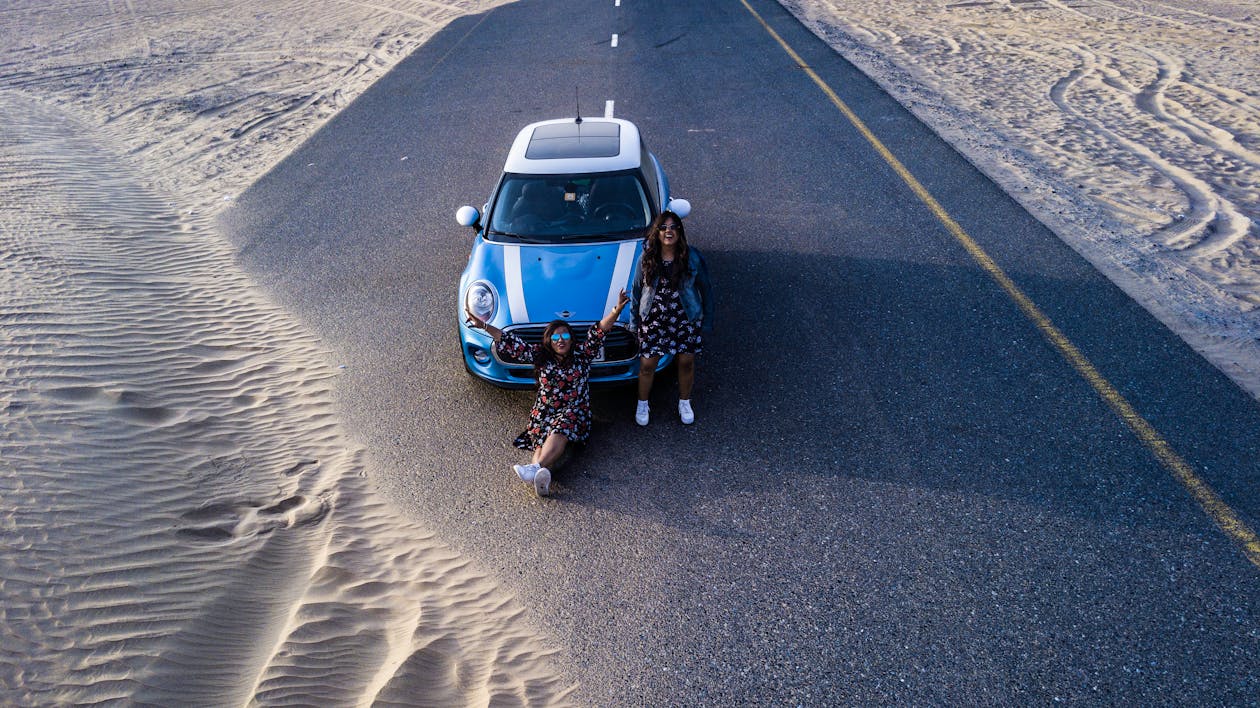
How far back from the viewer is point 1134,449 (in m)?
5.91

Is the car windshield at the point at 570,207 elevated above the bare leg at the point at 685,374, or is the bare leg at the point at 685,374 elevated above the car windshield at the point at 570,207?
the car windshield at the point at 570,207

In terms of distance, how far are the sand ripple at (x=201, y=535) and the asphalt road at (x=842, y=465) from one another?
332mm

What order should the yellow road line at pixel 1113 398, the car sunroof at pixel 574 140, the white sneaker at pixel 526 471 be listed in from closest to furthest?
the yellow road line at pixel 1113 398, the white sneaker at pixel 526 471, the car sunroof at pixel 574 140

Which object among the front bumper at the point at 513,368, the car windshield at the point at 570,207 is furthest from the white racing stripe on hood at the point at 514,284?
the car windshield at the point at 570,207

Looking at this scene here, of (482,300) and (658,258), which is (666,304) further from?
(482,300)

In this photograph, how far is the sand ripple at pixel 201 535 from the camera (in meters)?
4.41

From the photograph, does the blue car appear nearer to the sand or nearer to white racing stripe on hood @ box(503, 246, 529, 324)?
white racing stripe on hood @ box(503, 246, 529, 324)

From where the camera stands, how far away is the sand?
4.56 meters

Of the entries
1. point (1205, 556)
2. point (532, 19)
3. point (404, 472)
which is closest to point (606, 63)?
point (532, 19)

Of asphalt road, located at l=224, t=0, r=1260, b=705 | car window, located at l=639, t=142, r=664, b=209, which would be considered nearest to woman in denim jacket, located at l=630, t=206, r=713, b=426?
asphalt road, located at l=224, t=0, r=1260, b=705

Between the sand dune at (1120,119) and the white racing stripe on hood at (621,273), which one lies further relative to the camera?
the sand dune at (1120,119)

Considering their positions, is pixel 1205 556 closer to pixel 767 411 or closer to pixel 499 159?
pixel 767 411

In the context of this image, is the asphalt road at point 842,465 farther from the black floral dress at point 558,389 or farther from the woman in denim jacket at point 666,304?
the woman in denim jacket at point 666,304

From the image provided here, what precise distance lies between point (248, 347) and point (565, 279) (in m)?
3.14
